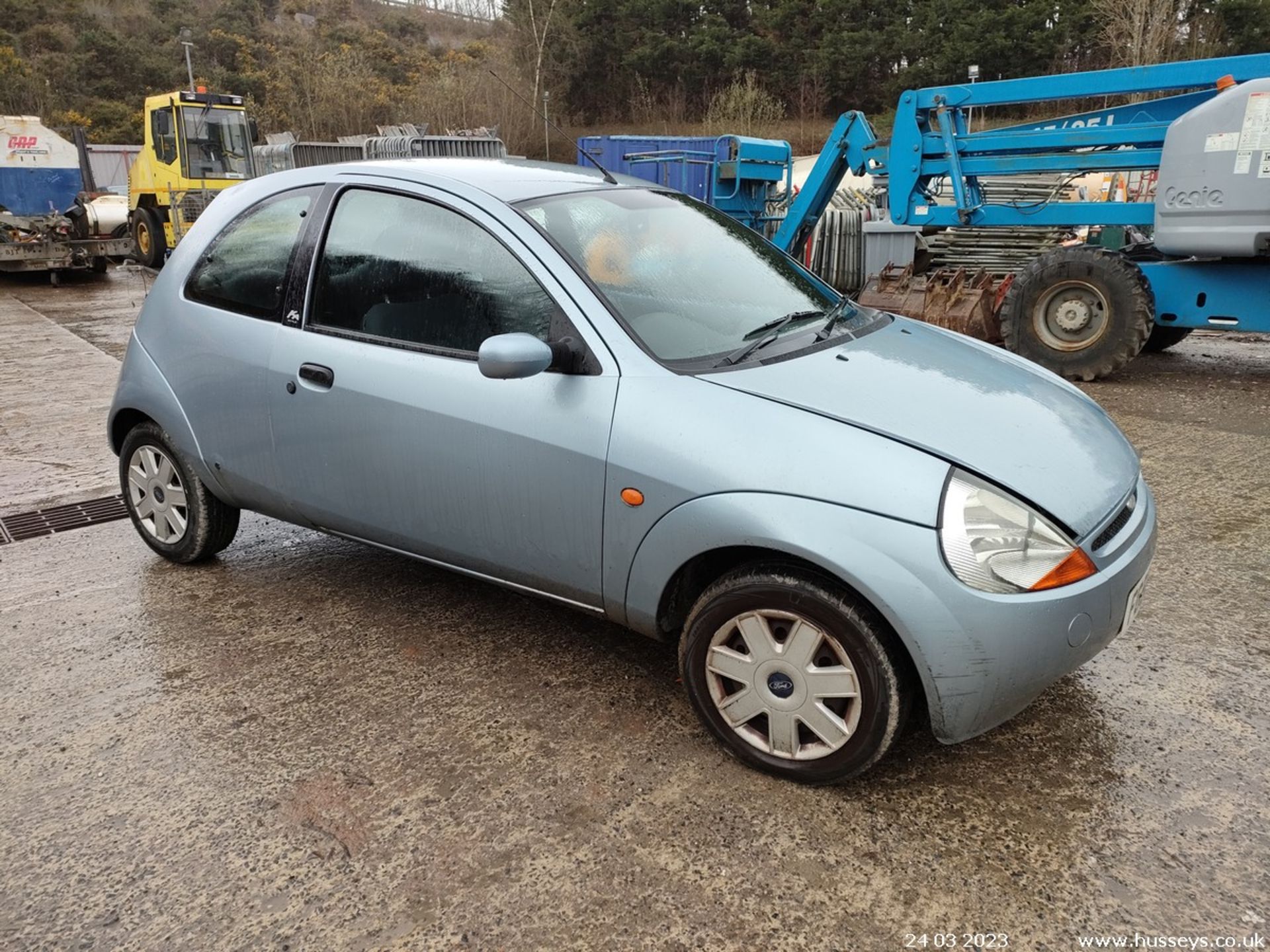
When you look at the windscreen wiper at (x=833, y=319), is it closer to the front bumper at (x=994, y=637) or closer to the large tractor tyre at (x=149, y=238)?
the front bumper at (x=994, y=637)

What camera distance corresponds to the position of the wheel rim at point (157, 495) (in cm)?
401

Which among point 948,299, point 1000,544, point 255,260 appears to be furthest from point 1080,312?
point 255,260

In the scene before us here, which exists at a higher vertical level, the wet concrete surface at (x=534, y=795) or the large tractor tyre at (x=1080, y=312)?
the large tractor tyre at (x=1080, y=312)

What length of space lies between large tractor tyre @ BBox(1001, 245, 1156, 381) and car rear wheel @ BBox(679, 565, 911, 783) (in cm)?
635

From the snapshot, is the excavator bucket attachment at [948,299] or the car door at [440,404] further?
the excavator bucket attachment at [948,299]

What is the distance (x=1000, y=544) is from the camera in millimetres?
2346

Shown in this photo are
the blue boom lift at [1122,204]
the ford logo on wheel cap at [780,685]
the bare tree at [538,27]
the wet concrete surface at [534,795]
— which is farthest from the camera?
the bare tree at [538,27]

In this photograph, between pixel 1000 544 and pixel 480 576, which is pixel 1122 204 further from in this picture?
pixel 480 576

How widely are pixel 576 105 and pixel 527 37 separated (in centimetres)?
425

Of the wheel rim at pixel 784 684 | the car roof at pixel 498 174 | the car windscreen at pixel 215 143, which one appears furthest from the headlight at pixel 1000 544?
the car windscreen at pixel 215 143

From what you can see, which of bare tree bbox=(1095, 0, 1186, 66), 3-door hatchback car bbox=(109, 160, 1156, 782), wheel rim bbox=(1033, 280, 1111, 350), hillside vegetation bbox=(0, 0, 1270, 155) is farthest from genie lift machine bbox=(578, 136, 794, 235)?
hillside vegetation bbox=(0, 0, 1270, 155)

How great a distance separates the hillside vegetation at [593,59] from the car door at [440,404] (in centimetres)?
3165

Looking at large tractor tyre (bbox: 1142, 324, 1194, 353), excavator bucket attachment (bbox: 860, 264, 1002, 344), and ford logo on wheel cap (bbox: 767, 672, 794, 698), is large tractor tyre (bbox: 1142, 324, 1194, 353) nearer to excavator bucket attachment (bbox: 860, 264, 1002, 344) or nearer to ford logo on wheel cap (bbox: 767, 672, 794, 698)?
excavator bucket attachment (bbox: 860, 264, 1002, 344)

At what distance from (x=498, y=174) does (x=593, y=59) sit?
50093 mm
